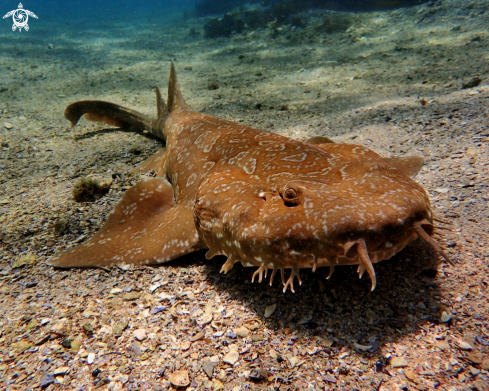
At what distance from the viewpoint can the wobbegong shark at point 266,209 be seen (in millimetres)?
1958

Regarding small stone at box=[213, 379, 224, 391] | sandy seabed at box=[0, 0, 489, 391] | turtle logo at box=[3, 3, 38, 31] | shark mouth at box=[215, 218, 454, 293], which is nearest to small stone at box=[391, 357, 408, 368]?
sandy seabed at box=[0, 0, 489, 391]

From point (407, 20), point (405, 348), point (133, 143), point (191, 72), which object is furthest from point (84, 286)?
point (407, 20)

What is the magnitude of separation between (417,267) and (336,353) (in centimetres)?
110

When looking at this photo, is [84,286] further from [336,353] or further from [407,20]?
[407,20]

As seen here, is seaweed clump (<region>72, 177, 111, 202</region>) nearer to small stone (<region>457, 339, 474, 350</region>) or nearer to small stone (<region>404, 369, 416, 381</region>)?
small stone (<region>404, 369, 416, 381</region>)

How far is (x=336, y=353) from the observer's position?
6.75ft

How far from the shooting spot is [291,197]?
2.22 meters

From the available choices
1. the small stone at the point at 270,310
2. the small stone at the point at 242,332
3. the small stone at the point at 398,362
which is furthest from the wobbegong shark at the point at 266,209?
the small stone at the point at 398,362

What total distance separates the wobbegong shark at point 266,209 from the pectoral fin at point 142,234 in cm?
1

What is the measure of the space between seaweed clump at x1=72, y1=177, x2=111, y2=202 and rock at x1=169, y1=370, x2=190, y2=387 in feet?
10.2

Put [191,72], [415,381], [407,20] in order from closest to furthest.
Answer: [415,381]
[191,72]
[407,20]

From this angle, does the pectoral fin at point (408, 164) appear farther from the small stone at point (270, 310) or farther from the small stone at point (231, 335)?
the small stone at point (231, 335)

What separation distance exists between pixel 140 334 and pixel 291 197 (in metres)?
1.71

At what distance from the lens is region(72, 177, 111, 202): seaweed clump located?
14.0 feet
